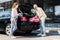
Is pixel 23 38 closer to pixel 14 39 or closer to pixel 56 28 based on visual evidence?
pixel 14 39

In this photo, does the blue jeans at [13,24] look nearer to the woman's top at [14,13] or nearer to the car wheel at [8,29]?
the woman's top at [14,13]

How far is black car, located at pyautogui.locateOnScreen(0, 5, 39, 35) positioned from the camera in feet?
47.1

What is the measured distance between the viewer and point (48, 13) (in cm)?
1817

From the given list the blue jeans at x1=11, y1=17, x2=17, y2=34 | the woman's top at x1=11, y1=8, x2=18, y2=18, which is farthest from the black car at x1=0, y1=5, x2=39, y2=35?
the woman's top at x1=11, y1=8, x2=18, y2=18

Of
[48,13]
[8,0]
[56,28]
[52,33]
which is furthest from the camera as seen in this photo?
[8,0]

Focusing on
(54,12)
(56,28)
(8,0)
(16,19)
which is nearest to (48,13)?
(54,12)

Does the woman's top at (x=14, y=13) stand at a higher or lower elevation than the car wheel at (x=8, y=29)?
higher

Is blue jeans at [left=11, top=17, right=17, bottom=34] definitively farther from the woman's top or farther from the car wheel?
the car wheel

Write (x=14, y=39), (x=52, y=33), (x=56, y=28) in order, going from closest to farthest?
1. (x=14, y=39)
2. (x=52, y=33)
3. (x=56, y=28)

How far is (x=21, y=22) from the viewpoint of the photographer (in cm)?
1434

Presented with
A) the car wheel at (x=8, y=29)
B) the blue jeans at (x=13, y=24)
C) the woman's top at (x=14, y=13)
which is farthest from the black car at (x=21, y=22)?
the woman's top at (x=14, y=13)

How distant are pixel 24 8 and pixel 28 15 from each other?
1.71 feet

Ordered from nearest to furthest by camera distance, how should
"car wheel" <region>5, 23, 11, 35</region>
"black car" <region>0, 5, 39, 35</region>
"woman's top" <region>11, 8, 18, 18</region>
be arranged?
1. "woman's top" <region>11, 8, 18, 18</region>
2. "black car" <region>0, 5, 39, 35</region>
3. "car wheel" <region>5, 23, 11, 35</region>

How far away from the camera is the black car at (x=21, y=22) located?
1436 centimetres
